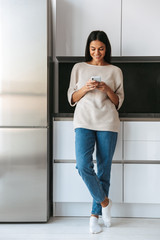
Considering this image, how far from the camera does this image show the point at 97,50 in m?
2.24

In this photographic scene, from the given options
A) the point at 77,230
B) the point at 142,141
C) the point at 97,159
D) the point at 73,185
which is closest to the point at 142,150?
the point at 142,141

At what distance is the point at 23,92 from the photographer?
2340mm

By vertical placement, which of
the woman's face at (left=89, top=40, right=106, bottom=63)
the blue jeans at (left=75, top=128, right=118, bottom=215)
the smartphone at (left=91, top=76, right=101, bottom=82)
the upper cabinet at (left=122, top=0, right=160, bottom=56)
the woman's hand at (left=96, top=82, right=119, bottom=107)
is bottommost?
the blue jeans at (left=75, top=128, right=118, bottom=215)

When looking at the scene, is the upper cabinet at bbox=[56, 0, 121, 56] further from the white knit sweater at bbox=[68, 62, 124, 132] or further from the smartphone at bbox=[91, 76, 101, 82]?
the smartphone at bbox=[91, 76, 101, 82]

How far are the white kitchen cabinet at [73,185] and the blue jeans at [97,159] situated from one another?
0.16m

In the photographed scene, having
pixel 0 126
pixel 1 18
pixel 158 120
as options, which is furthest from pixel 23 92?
pixel 158 120

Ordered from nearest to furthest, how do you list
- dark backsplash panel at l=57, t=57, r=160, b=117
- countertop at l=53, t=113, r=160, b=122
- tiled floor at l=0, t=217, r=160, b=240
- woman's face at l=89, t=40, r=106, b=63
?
tiled floor at l=0, t=217, r=160, b=240 → woman's face at l=89, t=40, r=106, b=63 → countertop at l=53, t=113, r=160, b=122 → dark backsplash panel at l=57, t=57, r=160, b=117

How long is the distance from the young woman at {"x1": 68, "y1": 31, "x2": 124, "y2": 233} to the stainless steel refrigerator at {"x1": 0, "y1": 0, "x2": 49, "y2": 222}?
11.7 inches

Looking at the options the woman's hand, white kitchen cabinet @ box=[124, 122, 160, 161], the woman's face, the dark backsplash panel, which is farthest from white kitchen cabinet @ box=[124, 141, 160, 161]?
the woman's face

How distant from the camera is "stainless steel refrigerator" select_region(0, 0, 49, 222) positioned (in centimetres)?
233

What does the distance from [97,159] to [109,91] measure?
567mm

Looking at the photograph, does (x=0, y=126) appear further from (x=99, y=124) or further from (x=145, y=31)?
(x=145, y=31)

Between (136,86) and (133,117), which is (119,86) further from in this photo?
(136,86)

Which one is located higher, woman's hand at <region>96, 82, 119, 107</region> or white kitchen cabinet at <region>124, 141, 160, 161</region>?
woman's hand at <region>96, 82, 119, 107</region>
